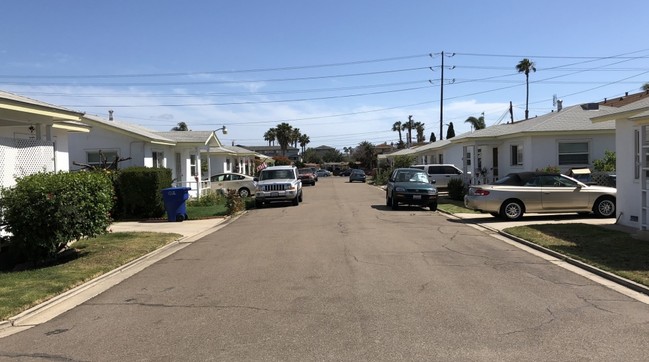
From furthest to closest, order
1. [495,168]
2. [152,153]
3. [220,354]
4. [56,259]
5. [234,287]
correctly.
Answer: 1. [495,168]
2. [152,153]
3. [56,259]
4. [234,287]
5. [220,354]

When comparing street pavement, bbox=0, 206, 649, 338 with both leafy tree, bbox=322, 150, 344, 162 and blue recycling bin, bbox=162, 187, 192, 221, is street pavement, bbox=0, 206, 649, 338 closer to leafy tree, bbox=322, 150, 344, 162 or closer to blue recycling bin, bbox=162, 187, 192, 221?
blue recycling bin, bbox=162, 187, 192, 221

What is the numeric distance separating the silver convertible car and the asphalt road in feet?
19.4

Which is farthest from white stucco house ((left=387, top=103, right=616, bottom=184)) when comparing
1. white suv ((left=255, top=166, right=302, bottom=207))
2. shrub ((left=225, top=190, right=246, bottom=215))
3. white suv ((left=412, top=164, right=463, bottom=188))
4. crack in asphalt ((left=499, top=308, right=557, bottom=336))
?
crack in asphalt ((left=499, top=308, right=557, bottom=336))

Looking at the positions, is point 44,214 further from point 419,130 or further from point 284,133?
point 419,130

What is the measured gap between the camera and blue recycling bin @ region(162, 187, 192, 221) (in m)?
18.4

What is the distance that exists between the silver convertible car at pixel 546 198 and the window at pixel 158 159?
616 inches

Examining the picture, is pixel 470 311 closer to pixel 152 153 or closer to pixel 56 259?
pixel 56 259

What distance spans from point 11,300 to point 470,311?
6.18 meters

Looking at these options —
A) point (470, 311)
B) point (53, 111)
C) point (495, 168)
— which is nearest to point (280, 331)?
point (470, 311)

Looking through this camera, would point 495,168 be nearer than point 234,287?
No

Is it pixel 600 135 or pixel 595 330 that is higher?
pixel 600 135

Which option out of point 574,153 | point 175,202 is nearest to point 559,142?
point 574,153

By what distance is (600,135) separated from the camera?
23.4m

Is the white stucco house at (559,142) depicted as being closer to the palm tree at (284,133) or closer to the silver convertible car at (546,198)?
the silver convertible car at (546,198)
